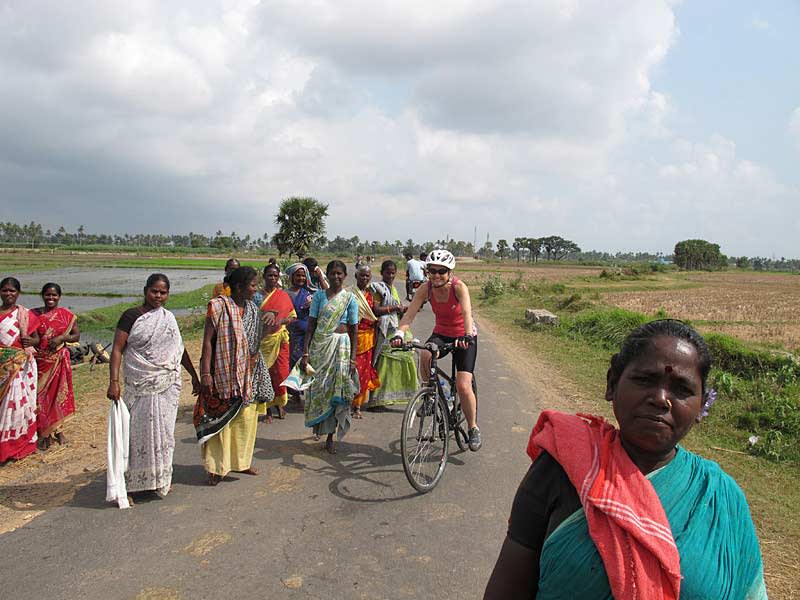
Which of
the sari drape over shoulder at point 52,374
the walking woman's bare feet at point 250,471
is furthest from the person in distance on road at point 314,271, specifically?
the walking woman's bare feet at point 250,471

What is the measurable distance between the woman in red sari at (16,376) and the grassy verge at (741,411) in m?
6.06

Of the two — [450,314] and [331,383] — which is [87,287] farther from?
[450,314]

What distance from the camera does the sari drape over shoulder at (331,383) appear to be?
5012 mm

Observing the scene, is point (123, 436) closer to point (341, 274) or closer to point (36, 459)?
point (36, 459)

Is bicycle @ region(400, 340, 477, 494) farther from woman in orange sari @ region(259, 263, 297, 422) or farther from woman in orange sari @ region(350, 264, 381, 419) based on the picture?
woman in orange sari @ region(259, 263, 297, 422)

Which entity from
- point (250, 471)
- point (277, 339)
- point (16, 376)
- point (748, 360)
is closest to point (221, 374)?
point (250, 471)

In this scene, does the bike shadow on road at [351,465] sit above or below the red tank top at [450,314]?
below

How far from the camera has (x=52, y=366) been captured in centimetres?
539

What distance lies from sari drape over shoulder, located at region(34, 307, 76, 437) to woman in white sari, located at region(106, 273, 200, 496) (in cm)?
170

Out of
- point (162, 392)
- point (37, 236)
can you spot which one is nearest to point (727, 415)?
point (162, 392)

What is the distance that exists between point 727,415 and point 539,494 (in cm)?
626

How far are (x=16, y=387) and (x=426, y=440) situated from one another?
397 cm

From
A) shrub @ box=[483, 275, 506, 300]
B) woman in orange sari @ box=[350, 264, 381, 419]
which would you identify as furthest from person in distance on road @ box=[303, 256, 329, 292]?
shrub @ box=[483, 275, 506, 300]

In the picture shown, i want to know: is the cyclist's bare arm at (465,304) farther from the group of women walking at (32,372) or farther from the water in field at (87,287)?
the water in field at (87,287)
